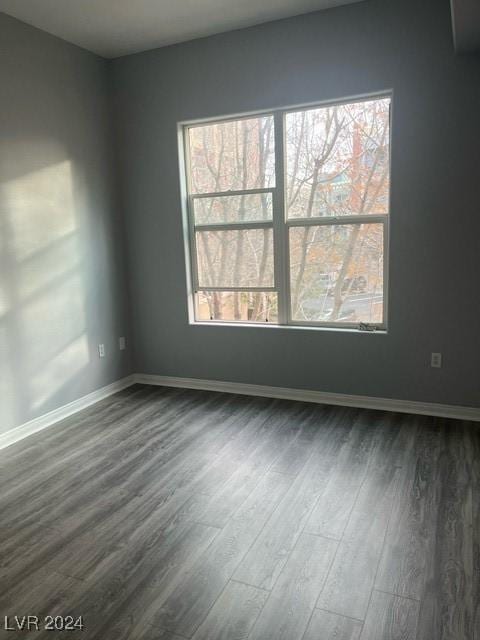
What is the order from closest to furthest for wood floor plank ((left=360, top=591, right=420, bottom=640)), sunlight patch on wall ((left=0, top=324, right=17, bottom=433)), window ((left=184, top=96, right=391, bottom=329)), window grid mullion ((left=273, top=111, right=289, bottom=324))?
1. wood floor plank ((left=360, top=591, right=420, bottom=640))
2. sunlight patch on wall ((left=0, top=324, right=17, bottom=433))
3. window ((left=184, top=96, right=391, bottom=329))
4. window grid mullion ((left=273, top=111, right=289, bottom=324))

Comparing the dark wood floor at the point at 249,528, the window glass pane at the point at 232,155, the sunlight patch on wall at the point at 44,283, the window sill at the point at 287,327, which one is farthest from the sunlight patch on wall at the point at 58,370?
the window glass pane at the point at 232,155

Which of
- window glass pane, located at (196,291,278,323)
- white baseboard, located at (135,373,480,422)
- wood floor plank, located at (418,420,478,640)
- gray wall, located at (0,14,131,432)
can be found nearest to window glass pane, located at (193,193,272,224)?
window glass pane, located at (196,291,278,323)

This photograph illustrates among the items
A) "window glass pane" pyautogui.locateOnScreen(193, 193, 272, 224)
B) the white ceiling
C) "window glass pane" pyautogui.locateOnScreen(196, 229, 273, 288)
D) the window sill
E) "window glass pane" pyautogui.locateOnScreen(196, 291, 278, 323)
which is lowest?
Result: the window sill

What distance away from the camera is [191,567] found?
2.04 m

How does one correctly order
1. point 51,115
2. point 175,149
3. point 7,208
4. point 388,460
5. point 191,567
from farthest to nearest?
point 175,149
point 51,115
point 7,208
point 388,460
point 191,567

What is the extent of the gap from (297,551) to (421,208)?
94.2 inches

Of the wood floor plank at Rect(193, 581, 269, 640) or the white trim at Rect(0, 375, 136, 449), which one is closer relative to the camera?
the wood floor plank at Rect(193, 581, 269, 640)

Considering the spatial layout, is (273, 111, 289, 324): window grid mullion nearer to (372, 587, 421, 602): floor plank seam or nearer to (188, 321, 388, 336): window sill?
(188, 321, 388, 336): window sill

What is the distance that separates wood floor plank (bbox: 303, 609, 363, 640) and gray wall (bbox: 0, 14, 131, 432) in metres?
2.49

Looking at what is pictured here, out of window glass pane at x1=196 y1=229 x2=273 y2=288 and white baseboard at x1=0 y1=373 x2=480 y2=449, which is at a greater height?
window glass pane at x1=196 y1=229 x2=273 y2=288

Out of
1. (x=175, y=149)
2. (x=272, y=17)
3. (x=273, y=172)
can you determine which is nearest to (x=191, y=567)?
(x=273, y=172)

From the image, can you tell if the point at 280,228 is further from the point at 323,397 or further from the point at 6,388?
the point at 6,388

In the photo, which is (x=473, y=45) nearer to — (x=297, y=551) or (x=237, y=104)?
(x=237, y=104)

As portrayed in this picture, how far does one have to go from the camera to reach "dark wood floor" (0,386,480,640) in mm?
1771
